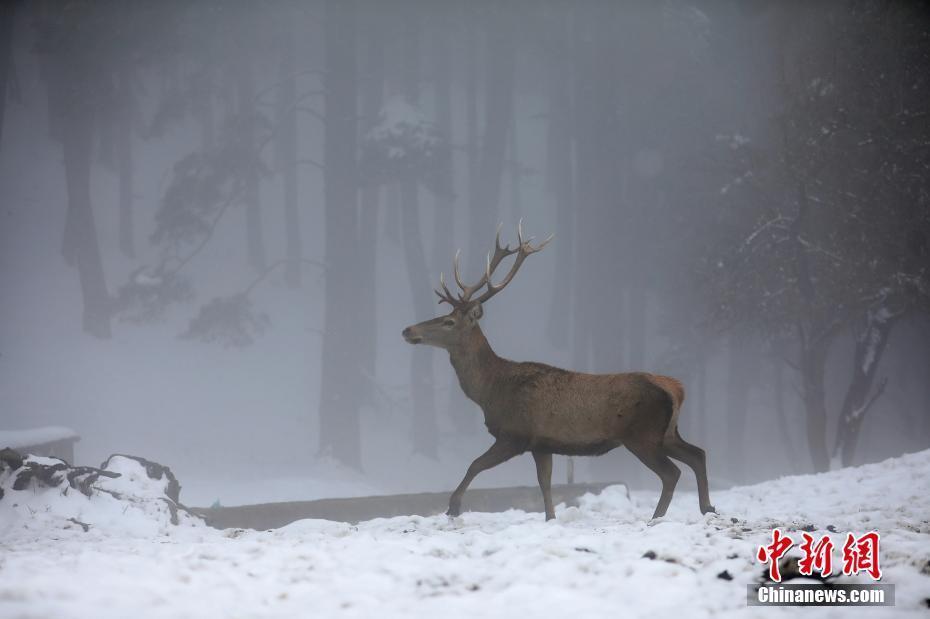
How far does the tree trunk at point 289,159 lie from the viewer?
28.2 m

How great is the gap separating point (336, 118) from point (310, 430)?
27.1 ft

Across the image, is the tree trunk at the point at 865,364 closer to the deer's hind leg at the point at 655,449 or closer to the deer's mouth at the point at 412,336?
the deer's hind leg at the point at 655,449

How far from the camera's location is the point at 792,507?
848 centimetres

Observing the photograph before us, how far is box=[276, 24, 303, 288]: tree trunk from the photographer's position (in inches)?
1111

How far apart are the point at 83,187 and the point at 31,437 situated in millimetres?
14090

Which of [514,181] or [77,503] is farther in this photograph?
[514,181]

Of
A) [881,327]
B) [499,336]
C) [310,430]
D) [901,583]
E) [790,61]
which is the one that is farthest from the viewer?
[499,336]

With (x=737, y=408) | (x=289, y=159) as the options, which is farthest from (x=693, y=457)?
(x=289, y=159)

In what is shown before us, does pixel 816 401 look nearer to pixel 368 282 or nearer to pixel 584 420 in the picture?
pixel 368 282

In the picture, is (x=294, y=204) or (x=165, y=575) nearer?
(x=165, y=575)

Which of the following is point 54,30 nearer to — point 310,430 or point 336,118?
point 336,118

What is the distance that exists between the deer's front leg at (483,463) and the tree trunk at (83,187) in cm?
1925

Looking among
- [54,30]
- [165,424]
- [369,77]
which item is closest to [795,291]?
[369,77]

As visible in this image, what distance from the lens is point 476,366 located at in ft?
25.4
